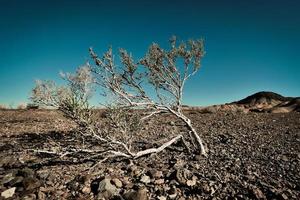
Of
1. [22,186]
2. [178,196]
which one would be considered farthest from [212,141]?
[22,186]

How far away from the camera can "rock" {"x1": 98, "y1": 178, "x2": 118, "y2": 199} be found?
329 inches

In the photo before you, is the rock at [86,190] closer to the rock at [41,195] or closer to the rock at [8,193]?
the rock at [41,195]

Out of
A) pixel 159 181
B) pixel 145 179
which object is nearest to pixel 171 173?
pixel 159 181

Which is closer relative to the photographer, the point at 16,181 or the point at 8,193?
the point at 8,193

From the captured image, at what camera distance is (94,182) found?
9.23m

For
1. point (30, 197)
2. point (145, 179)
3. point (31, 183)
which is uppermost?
point (145, 179)

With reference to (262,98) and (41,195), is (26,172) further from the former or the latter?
(262,98)

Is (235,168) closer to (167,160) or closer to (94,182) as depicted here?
(167,160)

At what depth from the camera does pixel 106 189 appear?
8594 mm

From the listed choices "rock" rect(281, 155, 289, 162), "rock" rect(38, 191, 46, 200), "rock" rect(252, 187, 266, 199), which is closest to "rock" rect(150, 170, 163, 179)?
"rock" rect(252, 187, 266, 199)

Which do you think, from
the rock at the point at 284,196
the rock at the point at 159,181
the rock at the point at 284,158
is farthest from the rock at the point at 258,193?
the rock at the point at 284,158

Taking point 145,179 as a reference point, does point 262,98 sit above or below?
above

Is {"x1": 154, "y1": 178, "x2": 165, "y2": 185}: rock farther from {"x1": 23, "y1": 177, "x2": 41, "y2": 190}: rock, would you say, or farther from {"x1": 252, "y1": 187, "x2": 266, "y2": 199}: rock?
{"x1": 23, "y1": 177, "x2": 41, "y2": 190}: rock

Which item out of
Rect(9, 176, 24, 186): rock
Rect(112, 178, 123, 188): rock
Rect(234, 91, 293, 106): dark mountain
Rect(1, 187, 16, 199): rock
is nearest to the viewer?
Rect(1, 187, 16, 199): rock
